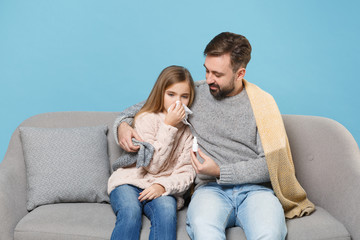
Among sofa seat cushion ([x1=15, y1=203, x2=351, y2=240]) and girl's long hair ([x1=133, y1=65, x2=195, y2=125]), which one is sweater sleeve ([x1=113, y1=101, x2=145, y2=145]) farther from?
sofa seat cushion ([x1=15, y1=203, x2=351, y2=240])

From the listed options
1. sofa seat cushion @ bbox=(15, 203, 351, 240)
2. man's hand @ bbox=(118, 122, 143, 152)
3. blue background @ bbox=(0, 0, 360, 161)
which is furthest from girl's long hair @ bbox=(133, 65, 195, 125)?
blue background @ bbox=(0, 0, 360, 161)

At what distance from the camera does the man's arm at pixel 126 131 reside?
231cm

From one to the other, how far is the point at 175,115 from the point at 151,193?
1.34ft

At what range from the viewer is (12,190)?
91.5 inches

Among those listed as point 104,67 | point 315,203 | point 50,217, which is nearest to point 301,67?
point 315,203

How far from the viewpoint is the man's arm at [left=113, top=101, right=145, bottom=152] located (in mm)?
2309

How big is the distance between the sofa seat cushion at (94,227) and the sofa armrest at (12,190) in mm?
49

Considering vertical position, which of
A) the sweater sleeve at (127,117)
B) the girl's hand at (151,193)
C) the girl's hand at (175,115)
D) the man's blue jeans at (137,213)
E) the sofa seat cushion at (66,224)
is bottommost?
the sofa seat cushion at (66,224)

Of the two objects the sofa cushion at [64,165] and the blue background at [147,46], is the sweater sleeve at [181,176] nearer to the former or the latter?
the sofa cushion at [64,165]

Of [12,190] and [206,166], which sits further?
[12,190]

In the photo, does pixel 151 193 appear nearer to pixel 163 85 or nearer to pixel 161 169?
pixel 161 169

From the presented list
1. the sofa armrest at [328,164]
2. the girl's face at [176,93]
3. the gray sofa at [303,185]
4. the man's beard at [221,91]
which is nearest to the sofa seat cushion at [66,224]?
the gray sofa at [303,185]

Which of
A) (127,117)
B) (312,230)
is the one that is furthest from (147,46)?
(312,230)

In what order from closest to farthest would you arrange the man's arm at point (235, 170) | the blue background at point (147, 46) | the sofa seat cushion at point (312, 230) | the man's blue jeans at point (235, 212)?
the man's blue jeans at point (235, 212)
the sofa seat cushion at point (312, 230)
the man's arm at point (235, 170)
the blue background at point (147, 46)
